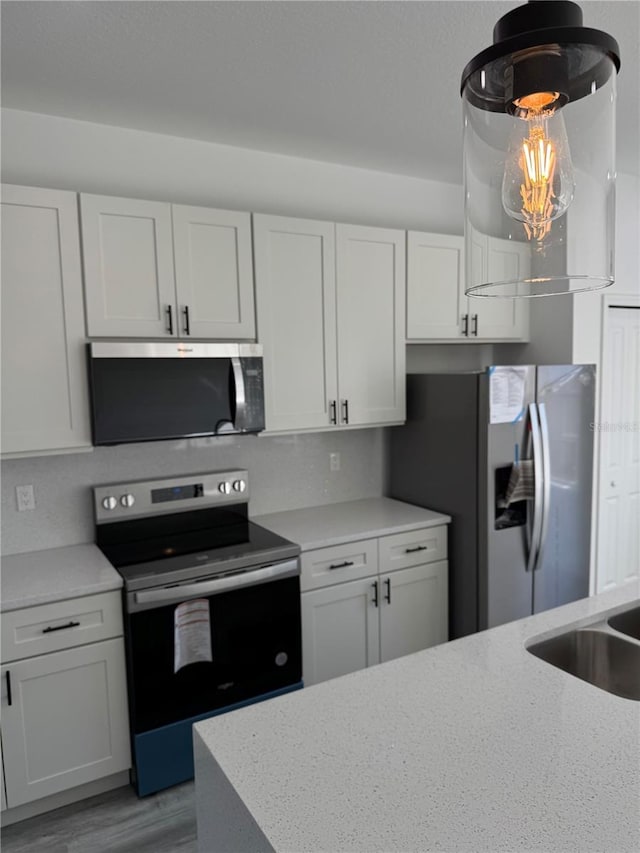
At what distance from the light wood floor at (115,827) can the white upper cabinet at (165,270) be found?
5.84 ft

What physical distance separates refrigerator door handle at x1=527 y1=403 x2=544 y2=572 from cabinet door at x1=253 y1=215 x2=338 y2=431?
0.95 meters

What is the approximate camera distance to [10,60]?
Answer: 6.61 ft

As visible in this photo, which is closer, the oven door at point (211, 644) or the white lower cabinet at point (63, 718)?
the white lower cabinet at point (63, 718)

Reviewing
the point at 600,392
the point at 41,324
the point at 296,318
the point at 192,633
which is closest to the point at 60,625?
the point at 192,633

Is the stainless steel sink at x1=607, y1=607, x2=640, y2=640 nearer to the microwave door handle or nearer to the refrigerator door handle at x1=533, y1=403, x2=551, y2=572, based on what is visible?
the refrigerator door handle at x1=533, y1=403, x2=551, y2=572

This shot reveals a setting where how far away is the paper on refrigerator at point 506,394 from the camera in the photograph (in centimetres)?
275

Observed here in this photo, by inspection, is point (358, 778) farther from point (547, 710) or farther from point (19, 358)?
point (19, 358)

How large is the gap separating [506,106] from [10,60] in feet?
6.01

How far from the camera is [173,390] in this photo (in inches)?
96.6

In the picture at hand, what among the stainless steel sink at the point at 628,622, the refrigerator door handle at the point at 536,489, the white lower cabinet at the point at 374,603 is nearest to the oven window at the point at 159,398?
the white lower cabinet at the point at 374,603

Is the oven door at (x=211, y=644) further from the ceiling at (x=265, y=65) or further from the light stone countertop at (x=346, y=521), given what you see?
the ceiling at (x=265, y=65)

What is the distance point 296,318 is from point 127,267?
2.55 ft

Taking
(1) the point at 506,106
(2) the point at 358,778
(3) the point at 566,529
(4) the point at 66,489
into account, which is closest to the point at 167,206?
(4) the point at 66,489

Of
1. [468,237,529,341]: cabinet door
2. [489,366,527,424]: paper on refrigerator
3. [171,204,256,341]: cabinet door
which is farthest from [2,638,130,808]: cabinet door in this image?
[468,237,529,341]: cabinet door
